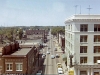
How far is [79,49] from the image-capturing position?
32719 mm

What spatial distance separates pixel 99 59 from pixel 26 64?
1207 cm

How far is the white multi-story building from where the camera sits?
105 feet

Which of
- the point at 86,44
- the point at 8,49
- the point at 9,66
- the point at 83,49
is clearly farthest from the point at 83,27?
the point at 9,66

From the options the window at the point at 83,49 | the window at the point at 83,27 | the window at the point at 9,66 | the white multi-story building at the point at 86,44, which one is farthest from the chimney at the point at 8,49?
the window at the point at 83,27

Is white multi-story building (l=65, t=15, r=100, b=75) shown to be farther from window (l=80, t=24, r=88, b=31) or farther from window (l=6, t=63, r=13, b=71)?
window (l=6, t=63, r=13, b=71)

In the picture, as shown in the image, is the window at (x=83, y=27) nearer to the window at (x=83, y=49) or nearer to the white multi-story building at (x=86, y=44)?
the white multi-story building at (x=86, y=44)

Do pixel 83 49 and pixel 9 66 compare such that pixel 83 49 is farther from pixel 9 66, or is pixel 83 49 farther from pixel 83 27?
pixel 9 66

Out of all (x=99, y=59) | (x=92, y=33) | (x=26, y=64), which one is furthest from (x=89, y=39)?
(x=26, y=64)

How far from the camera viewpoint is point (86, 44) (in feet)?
107

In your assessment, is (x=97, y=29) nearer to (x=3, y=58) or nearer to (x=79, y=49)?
(x=79, y=49)

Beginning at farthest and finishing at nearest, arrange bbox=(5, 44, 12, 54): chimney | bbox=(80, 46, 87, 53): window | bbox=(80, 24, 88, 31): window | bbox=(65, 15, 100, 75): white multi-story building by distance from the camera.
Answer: bbox=(80, 46, 87, 53): window → bbox=(80, 24, 88, 31): window → bbox=(65, 15, 100, 75): white multi-story building → bbox=(5, 44, 12, 54): chimney

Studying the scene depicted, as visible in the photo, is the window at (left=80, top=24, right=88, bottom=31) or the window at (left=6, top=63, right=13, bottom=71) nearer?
the window at (left=6, top=63, right=13, bottom=71)

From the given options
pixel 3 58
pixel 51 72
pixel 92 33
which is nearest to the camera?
pixel 3 58

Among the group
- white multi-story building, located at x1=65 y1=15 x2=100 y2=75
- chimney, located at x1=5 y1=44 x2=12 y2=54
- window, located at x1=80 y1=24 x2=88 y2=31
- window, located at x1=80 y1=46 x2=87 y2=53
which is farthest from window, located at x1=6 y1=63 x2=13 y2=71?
window, located at x1=80 y1=24 x2=88 y2=31
